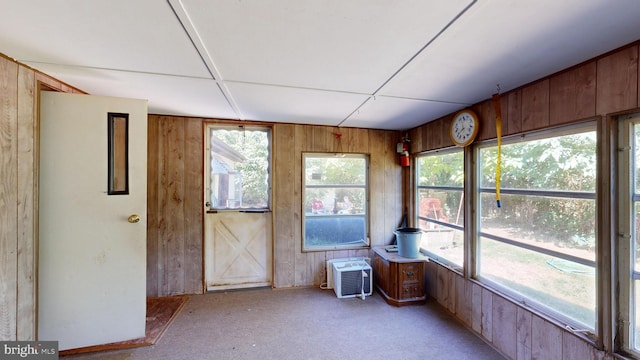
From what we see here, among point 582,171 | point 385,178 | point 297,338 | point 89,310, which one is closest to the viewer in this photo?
point 582,171

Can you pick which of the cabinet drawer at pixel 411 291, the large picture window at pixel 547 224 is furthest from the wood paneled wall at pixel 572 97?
the cabinet drawer at pixel 411 291

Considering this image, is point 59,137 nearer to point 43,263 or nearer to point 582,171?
point 43,263

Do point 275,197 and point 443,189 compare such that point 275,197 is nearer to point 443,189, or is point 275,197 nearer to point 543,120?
point 443,189

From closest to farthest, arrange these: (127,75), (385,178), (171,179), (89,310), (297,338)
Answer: (127,75) < (89,310) < (297,338) < (171,179) < (385,178)

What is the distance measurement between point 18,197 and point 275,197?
7.09ft

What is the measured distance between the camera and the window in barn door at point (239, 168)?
3.19 meters

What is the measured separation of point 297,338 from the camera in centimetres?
218

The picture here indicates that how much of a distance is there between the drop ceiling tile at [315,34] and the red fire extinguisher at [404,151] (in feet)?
6.07

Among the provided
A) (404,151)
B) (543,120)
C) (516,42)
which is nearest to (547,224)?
(543,120)

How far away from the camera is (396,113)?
8.81 feet

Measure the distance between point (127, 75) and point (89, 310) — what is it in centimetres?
191

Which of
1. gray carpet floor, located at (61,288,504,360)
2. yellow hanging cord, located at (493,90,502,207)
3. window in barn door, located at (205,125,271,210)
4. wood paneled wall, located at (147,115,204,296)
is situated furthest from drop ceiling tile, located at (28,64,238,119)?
yellow hanging cord, located at (493,90,502,207)

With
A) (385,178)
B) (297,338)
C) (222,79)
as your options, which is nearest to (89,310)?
(297,338)

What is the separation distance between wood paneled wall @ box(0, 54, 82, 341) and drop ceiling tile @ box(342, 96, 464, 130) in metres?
2.63
